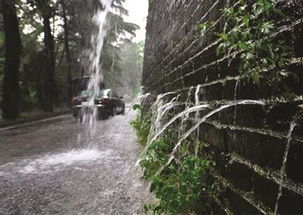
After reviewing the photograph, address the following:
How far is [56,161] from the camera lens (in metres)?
7.59

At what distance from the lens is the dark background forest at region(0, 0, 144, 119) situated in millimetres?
17625

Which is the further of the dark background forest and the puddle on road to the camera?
the dark background forest

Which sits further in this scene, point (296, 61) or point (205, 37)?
point (205, 37)

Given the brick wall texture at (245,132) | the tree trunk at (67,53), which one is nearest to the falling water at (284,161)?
the brick wall texture at (245,132)

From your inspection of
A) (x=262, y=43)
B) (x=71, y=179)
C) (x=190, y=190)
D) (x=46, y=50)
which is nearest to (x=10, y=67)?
(x=46, y=50)

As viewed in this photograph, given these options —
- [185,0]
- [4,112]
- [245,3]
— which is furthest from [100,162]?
[4,112]

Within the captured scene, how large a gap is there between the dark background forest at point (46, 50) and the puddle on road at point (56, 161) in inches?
380

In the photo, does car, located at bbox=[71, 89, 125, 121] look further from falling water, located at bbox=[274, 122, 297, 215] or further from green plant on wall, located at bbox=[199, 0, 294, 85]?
falling water, located at bbox=[274, 122, 297, 215]

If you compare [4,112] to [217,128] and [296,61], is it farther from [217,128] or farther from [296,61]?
[296,61]

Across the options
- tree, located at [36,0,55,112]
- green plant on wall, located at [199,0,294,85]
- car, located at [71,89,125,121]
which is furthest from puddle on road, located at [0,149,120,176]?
tree, located at [36,0,55,112]

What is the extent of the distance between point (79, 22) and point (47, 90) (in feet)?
26.3

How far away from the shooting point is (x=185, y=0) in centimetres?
498

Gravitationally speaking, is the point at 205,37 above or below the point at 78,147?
above

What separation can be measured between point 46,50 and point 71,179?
21892 millimetres
